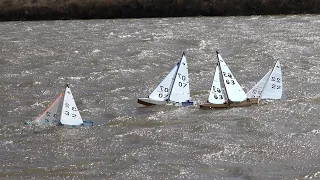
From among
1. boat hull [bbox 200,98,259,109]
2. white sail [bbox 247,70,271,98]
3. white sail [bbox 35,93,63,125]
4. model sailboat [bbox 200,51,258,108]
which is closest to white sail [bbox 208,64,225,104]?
model sailboat [bbox 200,51,258,108]

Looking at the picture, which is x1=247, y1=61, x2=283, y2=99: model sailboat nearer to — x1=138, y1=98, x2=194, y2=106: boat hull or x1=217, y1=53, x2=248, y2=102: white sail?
x1=217, y1=53, x2=248, y2=102: white sail

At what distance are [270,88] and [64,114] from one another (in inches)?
543

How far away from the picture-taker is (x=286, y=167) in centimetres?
2592

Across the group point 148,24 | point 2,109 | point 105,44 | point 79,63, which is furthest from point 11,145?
point 148,24

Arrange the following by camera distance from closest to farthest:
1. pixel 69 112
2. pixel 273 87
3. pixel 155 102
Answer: pixel 69 112 → pixel 155 102 → pixel 273 87

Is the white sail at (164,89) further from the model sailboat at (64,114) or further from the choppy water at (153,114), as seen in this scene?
the model sailboat at (64,114)

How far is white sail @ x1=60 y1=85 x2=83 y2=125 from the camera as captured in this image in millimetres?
33125

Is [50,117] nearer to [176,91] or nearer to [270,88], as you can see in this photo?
[176,91]

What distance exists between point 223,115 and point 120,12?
242 ft

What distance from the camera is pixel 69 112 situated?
33.2 m

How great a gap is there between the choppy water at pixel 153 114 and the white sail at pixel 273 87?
844 mm

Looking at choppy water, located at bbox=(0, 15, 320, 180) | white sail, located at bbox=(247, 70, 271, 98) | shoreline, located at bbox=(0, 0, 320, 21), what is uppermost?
shoreline, located at bbox=(0, 0, 320, 21)

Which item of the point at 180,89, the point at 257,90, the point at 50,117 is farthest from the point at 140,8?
the point at 50,117

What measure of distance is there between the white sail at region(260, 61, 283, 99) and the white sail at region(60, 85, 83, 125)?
12.6 m
